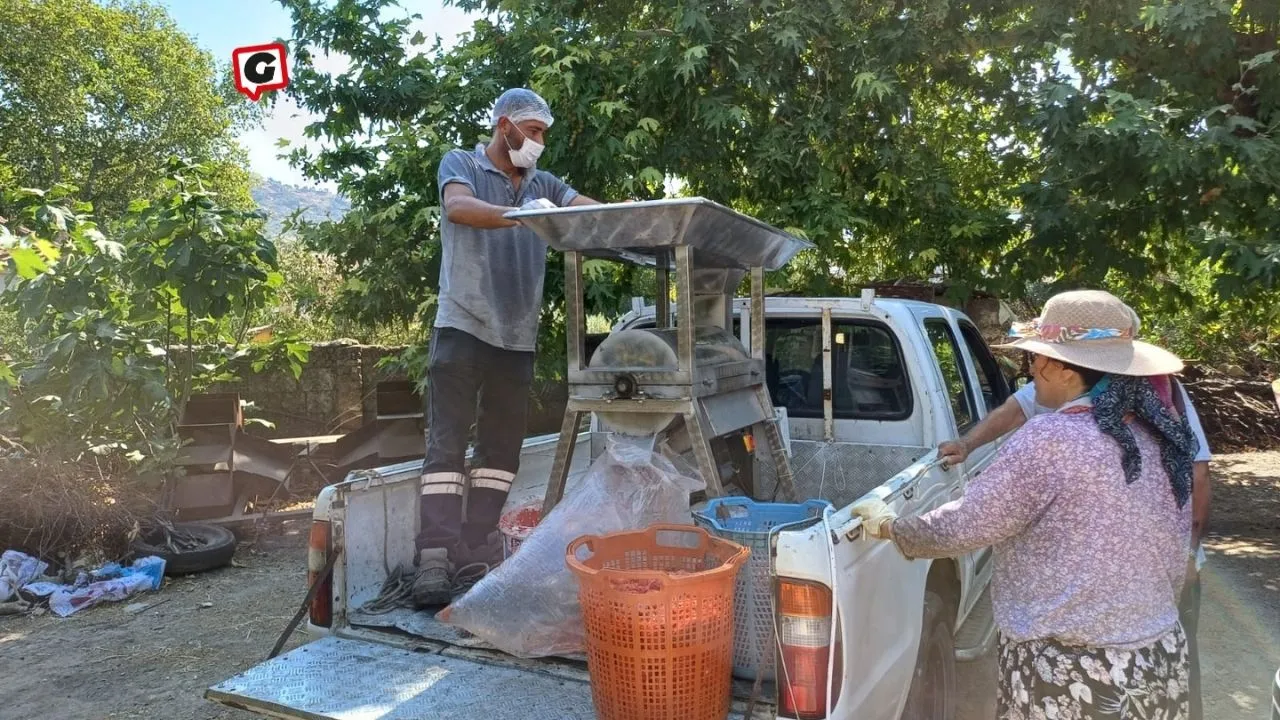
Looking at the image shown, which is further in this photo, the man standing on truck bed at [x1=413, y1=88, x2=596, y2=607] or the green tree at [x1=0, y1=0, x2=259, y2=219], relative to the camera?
the green tree at [x1=0, y1=0, x2=259, y2=219]

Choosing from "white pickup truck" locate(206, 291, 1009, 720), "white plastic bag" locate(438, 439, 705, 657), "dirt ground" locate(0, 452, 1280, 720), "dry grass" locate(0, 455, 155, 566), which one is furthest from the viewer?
"dry grass" locate(0, 455, 155, 566)

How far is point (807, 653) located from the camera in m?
2.15

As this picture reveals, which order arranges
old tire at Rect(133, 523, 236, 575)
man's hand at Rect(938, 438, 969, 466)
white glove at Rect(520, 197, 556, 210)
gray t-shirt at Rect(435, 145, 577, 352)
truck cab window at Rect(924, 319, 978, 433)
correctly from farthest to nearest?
old tire at Rect(133, 523, 236, 575) → truck cab window at Rect(924, 319, 978, 433) → gray t-shirt at Rect(435, 145, 577, 352) → man's hand at Rect(938, 438, 969, 466) → white glove at Rect(520, 197, 556, 210)

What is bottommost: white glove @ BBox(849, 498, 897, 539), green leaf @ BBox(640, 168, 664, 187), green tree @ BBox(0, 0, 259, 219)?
white glove @ BBox(849, 498, 897, 539)

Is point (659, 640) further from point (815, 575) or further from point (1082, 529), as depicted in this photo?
point (1082, 529)

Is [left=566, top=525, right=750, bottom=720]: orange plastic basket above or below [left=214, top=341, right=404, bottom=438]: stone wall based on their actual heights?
below

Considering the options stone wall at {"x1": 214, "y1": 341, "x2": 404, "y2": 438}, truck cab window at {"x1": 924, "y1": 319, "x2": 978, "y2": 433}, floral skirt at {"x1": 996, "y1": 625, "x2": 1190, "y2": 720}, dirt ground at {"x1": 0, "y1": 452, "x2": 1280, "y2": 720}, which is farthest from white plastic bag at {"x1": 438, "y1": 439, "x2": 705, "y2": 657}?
stone wall at {"x1": 214, "y1": 341, "x2": 404, "y2": 438}

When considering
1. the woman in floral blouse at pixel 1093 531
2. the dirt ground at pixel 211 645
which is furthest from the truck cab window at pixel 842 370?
the woman in floral blouse at pixel 1093 531

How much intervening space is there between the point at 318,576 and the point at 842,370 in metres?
2.41

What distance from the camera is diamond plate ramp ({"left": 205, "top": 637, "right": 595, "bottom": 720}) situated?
2.31m

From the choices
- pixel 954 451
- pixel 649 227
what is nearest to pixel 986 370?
pixel 954 451

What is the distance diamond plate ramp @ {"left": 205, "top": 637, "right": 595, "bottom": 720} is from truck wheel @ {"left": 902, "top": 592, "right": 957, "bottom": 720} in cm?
127

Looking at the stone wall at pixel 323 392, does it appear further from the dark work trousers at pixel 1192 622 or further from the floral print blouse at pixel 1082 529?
the floral print blouse at pixel 1082 529

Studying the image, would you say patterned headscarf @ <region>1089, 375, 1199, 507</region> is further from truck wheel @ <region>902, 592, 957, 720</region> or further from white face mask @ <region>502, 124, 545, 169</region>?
white face mask @ <region>502, 124, 545, 169</region>
